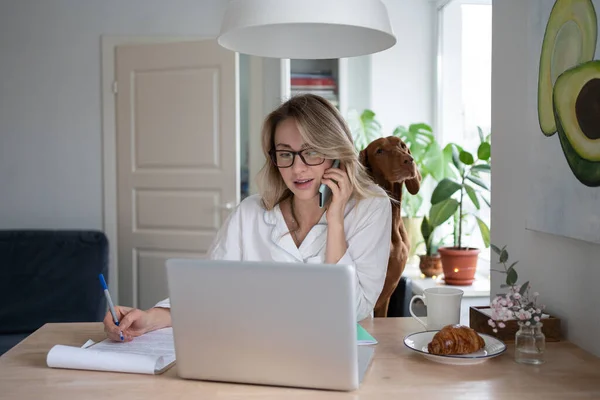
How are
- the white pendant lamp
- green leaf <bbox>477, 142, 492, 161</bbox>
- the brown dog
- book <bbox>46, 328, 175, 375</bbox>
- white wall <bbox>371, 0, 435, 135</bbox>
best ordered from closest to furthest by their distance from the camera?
book <bbox>46, 328, 175, 375</bbox> → the white pendant lamp → the brown dog → green leaf <bbox>477, 142, 492, 161</bbox> → white wall <bbox>371, 0, 435, 135</bbox>

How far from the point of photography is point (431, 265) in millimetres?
3436

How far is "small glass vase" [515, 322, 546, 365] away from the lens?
143 centimetres

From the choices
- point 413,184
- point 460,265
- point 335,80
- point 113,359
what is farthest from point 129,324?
point 335,80

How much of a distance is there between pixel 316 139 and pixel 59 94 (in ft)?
8.76

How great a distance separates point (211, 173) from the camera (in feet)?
12.9

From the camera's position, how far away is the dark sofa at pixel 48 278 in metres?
3.45

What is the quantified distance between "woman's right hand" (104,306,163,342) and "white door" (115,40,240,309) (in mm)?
2240

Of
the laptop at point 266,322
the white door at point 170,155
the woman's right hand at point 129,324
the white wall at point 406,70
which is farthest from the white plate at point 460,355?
the white wall at point 406,70

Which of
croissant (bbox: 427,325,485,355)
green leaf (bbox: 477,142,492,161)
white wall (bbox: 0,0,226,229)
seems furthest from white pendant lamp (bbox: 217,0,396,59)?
white wall (bbox: 0,0,226,229)

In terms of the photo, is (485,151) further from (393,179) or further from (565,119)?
(565,119)

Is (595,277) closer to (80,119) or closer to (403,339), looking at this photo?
(403,339)

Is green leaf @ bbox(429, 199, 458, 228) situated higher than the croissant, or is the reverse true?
green leaf @ bbox(429, 199, 458, 228)

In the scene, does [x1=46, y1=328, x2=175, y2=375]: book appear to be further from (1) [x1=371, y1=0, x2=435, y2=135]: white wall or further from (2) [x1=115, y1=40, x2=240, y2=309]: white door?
(1) [x1=371, y1=0, x2=435, y2=135]: white wall

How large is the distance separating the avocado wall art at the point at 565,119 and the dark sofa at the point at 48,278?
2484 millimetres
